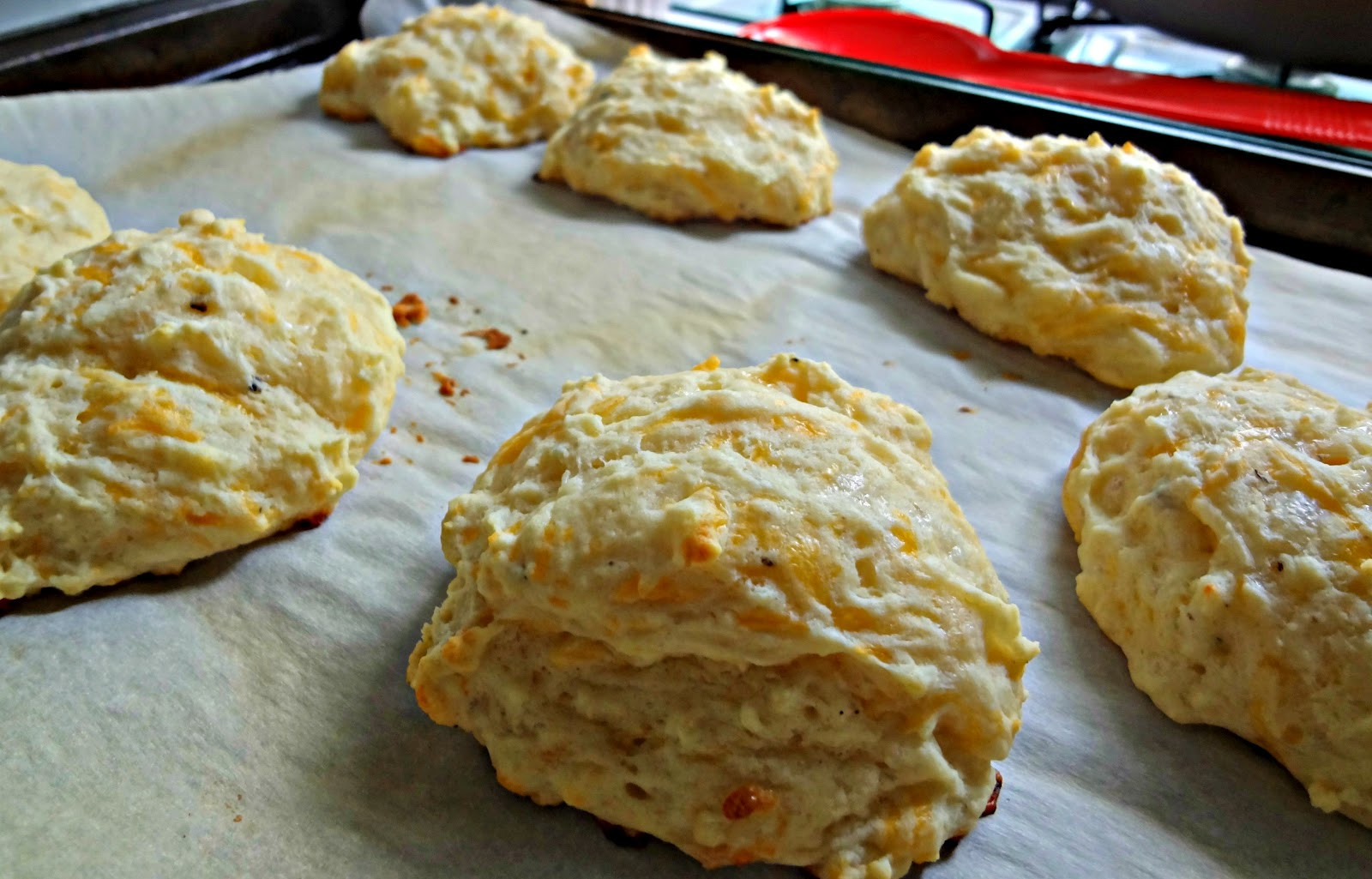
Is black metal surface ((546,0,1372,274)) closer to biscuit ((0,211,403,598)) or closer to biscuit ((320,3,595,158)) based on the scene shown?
biscuit ((320,3,595,158))

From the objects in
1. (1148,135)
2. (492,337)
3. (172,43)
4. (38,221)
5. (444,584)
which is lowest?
(444,584)

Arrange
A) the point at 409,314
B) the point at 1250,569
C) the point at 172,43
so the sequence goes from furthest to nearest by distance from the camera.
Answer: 1. the point at 172,43
2. the point at 409,314
3. the point at 1250,569

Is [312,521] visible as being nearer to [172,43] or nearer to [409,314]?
[409,314]

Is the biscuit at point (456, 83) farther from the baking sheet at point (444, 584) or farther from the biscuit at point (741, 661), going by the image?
the biscuit at point (741, 661)

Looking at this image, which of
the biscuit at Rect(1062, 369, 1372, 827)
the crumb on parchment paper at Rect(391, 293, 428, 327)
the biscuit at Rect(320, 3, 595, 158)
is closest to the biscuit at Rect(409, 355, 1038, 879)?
the biscuit at Rect(1062, 369, 1372, 827)

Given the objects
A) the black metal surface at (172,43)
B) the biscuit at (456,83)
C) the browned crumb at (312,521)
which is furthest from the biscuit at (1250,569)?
the black metal surface at (172,43)

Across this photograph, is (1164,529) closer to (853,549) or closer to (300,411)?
(853,549)

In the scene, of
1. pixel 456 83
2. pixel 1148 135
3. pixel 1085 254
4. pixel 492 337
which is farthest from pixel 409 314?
pixel 1148 135

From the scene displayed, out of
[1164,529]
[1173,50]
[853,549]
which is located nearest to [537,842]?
[853,549]
